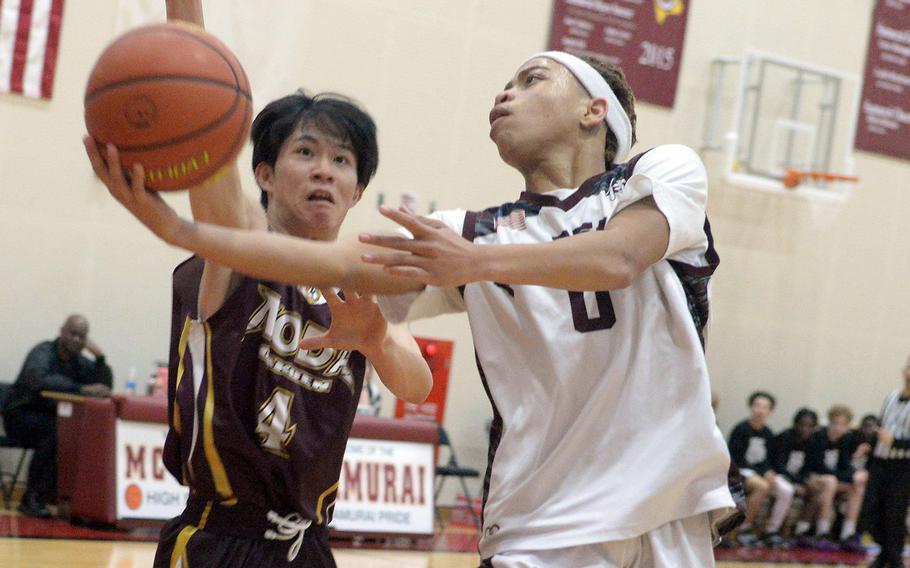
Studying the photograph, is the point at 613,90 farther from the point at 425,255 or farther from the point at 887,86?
the point at 887,86

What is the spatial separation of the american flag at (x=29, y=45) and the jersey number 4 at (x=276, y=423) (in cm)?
794

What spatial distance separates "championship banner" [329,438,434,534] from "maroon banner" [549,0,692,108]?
5.04 meters

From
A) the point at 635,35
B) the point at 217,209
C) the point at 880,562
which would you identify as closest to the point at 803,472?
the point at 880,562

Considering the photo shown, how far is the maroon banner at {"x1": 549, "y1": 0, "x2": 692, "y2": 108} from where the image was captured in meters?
12.9

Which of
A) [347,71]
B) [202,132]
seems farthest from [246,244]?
[347,71]

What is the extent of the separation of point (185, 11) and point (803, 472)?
11.3 meters

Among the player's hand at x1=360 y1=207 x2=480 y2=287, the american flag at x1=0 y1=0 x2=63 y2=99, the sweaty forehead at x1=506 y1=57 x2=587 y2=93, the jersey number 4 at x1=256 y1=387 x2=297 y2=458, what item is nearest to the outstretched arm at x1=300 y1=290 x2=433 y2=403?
the jersey number 4 at x1=256 y1=387 x2=297 y2=458

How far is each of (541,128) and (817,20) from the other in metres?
12.6

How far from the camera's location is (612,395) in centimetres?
280

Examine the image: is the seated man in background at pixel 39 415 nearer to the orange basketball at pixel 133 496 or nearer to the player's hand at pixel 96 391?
the player's hand at pixel 96 391

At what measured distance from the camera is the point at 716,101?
13.7m

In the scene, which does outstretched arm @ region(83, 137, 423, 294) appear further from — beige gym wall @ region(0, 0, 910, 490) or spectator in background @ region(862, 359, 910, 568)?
spectator in background @ region(862, 359, 910, 568)

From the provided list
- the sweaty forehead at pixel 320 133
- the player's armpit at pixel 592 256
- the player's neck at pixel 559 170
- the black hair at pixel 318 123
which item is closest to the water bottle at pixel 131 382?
the black hair at pixel 318 123

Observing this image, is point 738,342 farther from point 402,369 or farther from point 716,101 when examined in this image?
point 402,369
